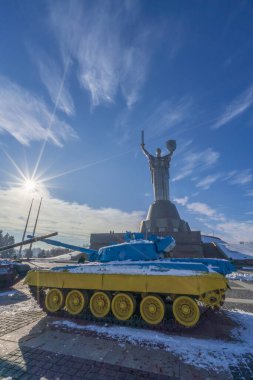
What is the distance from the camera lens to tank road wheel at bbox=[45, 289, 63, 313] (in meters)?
7.93

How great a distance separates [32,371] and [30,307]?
5495mm

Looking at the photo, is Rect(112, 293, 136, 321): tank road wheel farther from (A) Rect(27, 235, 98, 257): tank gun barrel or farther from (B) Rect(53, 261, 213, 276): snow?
(A) Rect(27, 235, 98, 257): tank gun barrel

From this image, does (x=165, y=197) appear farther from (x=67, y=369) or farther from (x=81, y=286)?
(x=67, y=369)

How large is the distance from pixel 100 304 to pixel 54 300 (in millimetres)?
1826

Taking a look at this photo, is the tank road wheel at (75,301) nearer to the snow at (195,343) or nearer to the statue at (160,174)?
the snow at (195,343)

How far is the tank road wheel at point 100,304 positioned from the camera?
7.33 meters

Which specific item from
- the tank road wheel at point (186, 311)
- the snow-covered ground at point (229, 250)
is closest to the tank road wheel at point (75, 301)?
the tank road wheel at point (186, 311)

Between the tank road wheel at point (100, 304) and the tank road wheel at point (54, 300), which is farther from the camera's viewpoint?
the tank road wheel at point (54, 300)

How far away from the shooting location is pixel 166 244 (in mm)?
9125

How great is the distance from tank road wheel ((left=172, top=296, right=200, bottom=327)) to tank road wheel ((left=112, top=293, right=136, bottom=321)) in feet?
4.45

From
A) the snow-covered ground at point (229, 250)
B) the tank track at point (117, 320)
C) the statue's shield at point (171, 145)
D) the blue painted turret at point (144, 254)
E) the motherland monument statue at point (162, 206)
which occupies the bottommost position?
the tank track at point (117, 320)

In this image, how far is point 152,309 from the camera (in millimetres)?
6773

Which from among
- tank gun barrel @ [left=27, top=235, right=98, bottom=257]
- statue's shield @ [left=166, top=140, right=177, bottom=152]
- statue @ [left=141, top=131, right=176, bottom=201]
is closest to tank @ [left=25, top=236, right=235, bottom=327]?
tank gun barrel @ [left=27, top=235, right=98, bottom=257]

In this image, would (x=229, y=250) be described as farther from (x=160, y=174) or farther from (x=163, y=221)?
(x=160, y=174)
